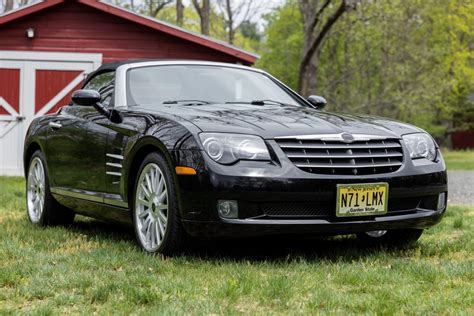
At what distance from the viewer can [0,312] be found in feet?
11.3

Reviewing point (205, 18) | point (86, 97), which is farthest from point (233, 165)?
point (205, 18)

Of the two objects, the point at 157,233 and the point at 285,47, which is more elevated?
the point at 285,47

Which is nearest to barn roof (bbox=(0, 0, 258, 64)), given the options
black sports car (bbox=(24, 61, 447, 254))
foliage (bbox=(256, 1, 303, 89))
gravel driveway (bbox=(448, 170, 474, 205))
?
gravel driveway (bbox=(448, 170, 474, 205))

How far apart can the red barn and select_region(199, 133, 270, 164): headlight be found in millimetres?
10150

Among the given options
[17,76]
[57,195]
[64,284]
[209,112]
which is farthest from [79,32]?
[64,284]

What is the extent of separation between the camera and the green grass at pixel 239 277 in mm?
3529

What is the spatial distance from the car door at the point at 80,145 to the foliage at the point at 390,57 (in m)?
16.5

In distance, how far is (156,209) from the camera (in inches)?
195

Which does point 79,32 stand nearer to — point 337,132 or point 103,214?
point 103,214

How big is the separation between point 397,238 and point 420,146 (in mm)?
863

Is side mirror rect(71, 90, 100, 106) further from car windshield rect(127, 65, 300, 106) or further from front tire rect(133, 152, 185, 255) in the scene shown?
front tire rect(133, 152, 185, 255)

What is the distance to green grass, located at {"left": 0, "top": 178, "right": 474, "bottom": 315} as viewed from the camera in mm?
3529

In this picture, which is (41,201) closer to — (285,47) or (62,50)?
(62,50)

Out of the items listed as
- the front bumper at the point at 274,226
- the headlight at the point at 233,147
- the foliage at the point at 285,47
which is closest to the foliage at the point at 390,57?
the foliage at the point at 285,47
